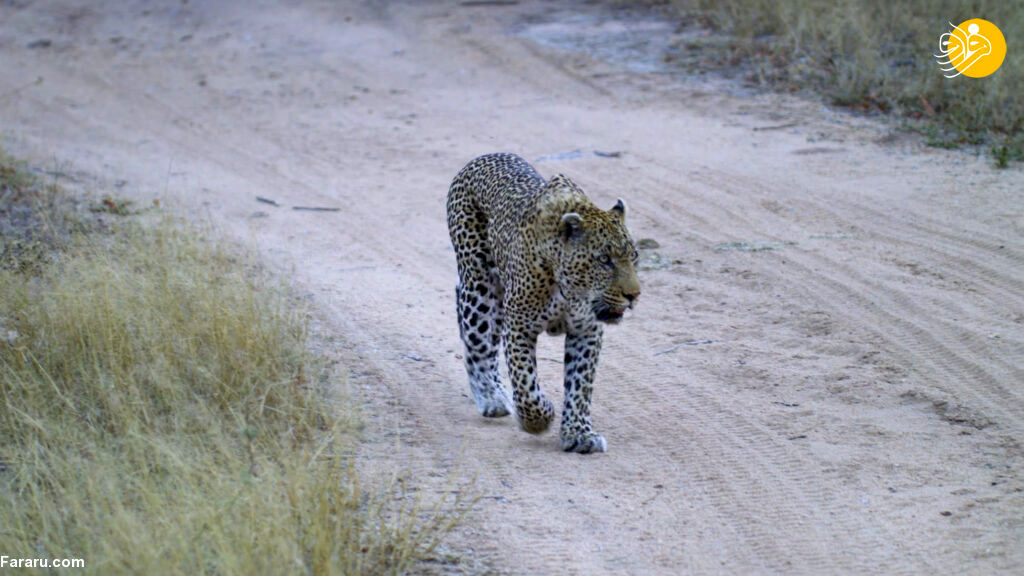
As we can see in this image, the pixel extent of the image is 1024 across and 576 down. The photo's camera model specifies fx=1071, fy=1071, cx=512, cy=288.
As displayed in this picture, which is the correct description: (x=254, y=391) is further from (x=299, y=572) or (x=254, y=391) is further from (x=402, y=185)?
(x=402, y=185)

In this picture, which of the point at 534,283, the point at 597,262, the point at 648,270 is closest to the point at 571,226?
the point at 597,262

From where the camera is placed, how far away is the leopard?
5660 mm

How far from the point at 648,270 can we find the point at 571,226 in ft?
10.8

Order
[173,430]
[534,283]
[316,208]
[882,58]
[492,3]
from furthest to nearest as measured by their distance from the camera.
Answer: [492,3] < [882,58] < [316,208] < [534,283] < [173,430]

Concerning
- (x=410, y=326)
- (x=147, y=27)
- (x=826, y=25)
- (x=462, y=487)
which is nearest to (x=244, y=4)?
(x=147, y=27)

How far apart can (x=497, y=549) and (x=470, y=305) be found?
2.16 m

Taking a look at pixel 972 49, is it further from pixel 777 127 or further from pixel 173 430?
pixel 173 430

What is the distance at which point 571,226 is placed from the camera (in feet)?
18.7

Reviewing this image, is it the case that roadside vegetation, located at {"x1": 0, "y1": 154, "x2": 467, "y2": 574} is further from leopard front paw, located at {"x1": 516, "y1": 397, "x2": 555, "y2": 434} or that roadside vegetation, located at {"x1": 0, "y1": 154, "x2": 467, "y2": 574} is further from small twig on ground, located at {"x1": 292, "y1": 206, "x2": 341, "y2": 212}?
small twig on ground, located at {"x1": 292, "y1": 206, "x2": 341, "y2": 212}

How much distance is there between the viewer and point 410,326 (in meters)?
8.10

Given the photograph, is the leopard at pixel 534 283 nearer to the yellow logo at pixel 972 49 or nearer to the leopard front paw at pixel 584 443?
the leopard front paw at pixel 584 443

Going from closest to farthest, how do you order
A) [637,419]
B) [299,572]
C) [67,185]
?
[299,572] → [637,419] → [67,185]

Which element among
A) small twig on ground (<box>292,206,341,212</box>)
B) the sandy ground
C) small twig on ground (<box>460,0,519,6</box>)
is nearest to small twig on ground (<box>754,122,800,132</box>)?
the sandy ground

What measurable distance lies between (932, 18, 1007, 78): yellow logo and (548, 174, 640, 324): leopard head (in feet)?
24.4
